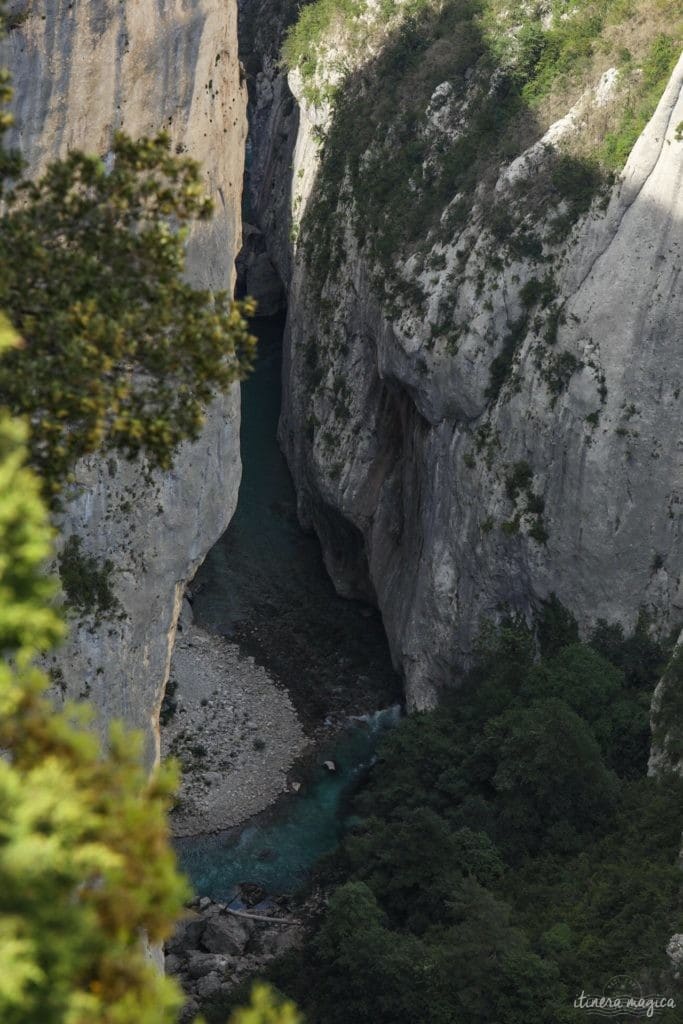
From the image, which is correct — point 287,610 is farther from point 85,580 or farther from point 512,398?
point 85,580

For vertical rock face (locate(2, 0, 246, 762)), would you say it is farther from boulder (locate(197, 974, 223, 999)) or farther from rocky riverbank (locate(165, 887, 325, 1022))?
rocky riverbank (locate(165, 887, 325, 1022))

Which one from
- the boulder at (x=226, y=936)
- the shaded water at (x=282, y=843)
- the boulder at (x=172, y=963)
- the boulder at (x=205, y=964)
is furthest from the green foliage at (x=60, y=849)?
the shaded water at (x=282, y=843)

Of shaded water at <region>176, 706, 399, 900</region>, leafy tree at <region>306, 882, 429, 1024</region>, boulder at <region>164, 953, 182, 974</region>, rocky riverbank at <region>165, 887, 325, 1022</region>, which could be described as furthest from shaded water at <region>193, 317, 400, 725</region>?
leafy tree at <region>306, 882, 429, 1024</region>

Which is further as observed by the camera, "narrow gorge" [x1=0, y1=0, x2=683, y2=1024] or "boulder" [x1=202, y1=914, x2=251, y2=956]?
"boulder" [x1=202, y1=914, x2=251, y2=956]

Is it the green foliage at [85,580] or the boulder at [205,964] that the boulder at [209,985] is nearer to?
the boulder at [205,964]

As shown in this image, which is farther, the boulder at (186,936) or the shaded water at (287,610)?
the shaded water at (287,610)

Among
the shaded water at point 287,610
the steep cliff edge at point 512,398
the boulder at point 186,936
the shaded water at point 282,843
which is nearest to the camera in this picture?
the boulder at point 186,936

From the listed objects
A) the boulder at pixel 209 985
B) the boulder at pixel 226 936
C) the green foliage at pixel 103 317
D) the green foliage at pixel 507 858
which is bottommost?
the boulder at pixel 209 985
